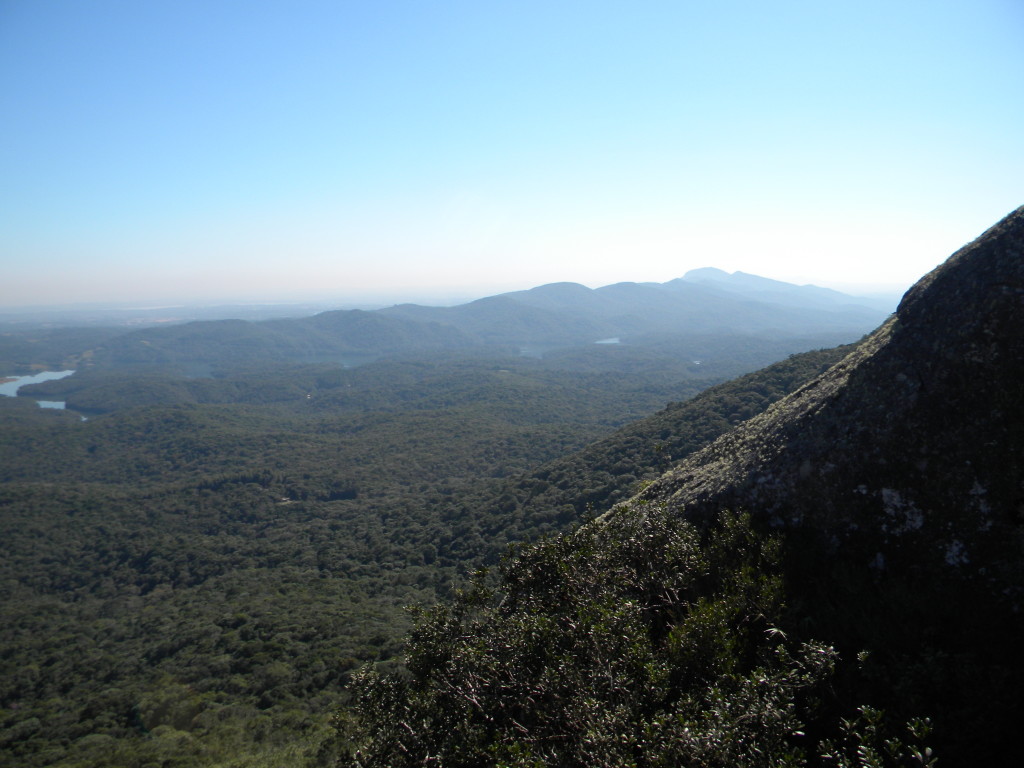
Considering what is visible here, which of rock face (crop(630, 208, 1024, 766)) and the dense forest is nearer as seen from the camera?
rock face (crop(630, 208, 1024, 766))

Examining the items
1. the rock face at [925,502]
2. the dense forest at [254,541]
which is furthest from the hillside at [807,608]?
the dense forest at [254,541]

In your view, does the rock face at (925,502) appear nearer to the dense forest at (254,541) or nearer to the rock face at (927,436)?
the rock face at (927,436)

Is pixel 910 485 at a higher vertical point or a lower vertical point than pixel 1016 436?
lower

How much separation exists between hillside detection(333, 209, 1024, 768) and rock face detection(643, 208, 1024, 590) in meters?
0.04

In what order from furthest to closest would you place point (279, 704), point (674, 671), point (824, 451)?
point (279, 704) → point (824, 451) → point (674, 671)

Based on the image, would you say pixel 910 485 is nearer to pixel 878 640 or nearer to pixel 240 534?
pixel 878 640

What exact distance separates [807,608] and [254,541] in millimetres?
84212

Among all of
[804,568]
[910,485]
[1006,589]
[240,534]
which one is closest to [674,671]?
[804,568]

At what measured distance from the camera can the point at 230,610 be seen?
49156mm

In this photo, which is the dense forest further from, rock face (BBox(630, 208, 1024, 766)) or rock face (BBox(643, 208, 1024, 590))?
rock face (BBox(630, 208, 1024, 766))

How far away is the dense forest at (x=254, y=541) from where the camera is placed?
1287 inches

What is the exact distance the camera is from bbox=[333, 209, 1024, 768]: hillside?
691cm

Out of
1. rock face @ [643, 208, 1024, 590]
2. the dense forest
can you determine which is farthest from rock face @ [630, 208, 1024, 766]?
the dense forest

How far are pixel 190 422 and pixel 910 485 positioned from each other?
541 feet
